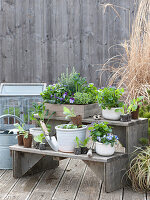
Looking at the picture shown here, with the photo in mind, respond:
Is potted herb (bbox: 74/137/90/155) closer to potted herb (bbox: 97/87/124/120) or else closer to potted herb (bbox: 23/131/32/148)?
potted herb (bbox: 97/87/124/120)

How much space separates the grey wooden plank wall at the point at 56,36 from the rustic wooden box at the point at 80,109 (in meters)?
2.04

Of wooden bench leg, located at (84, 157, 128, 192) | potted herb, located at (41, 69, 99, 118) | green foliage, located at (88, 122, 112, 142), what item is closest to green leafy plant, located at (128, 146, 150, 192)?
wooden bench leg, located at (84, 157, 128, 192)

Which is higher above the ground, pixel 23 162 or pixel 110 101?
pixel 110 101

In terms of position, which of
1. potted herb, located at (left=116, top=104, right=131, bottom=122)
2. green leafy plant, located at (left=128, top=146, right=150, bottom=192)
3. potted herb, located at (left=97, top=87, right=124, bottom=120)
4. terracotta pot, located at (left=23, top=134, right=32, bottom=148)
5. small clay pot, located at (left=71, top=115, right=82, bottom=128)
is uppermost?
potted herb, located at (left=97, top=87, right=124, bottom=120)

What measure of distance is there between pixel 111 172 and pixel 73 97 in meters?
0.69

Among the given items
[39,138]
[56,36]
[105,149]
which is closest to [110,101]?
[105,149]

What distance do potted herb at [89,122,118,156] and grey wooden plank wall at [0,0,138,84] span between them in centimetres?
240

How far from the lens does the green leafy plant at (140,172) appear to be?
295 cm

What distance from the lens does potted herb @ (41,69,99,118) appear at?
10.6 feet

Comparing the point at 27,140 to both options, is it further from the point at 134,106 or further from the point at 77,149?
the point at 134,106

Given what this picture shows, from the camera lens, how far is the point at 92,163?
2.99 metres

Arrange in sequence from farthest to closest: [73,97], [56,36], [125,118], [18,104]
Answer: [56,36]
[18,104]
[73,97]
[125,118]


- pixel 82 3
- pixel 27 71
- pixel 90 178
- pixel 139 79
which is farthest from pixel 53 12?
pixel 90 178

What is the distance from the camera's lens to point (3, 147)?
3555 mm
